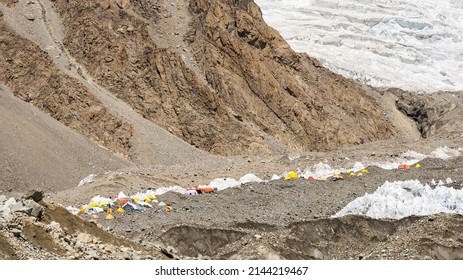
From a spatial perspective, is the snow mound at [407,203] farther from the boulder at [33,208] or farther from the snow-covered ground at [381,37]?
the snow-covered ground at [381,37]

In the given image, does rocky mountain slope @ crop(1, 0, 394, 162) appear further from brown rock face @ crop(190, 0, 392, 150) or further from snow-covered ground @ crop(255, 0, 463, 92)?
snow-covered ground @ crop(255, 0, 463, 92)

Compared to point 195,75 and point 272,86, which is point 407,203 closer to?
point 195,75

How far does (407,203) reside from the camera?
66.5ft

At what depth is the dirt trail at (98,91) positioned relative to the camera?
37.6 m

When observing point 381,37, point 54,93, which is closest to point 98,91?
point 54,93

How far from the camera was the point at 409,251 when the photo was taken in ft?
53.4

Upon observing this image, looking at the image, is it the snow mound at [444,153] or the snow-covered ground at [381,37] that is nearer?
the snow mound at [444,153]

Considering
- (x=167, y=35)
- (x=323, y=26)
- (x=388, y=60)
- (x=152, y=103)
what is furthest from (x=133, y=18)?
(x=323, y=26)

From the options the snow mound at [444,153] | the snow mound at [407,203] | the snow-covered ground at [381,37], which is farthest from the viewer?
the snow-covered ground at [381,37]

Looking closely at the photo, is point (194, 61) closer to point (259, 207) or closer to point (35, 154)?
point (35, 154)

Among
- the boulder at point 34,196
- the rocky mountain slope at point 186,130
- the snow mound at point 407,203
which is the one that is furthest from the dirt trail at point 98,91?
the boulder at point 34,196

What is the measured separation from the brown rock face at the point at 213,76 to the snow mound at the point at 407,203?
21.0 metres

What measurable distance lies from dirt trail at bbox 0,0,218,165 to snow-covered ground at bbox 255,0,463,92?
3563 cm

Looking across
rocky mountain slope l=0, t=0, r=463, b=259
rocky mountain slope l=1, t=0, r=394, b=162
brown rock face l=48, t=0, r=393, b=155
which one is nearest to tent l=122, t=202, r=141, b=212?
rocky mountain slope l=0, t=0, r=463, b=259
